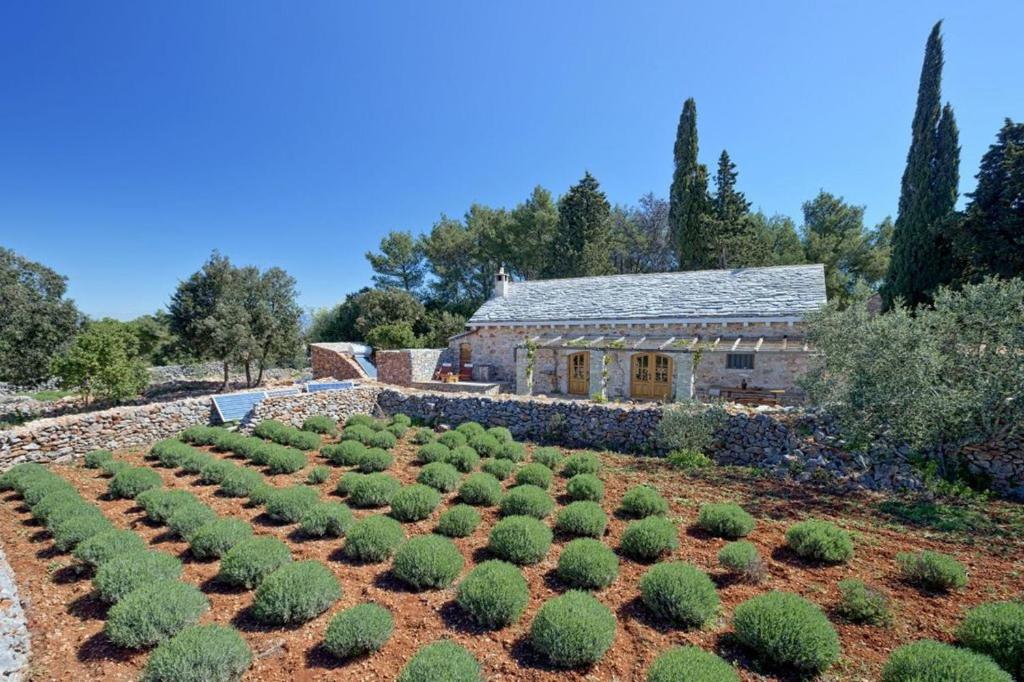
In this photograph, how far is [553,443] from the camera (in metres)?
11.6

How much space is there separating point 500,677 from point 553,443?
8.09 m

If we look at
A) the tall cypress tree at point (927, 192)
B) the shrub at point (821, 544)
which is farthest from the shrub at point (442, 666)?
the tall cypress tree at point (927, 192)

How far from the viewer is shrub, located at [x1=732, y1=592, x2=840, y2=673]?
358 centimetres

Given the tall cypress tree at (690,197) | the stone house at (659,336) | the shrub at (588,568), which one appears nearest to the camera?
the shrub at (588,568)

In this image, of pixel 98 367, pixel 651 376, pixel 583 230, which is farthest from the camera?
pixel 583 230

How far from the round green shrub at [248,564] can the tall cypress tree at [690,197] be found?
97.2ft

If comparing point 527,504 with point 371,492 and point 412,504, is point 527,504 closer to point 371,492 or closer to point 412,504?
point 412,504

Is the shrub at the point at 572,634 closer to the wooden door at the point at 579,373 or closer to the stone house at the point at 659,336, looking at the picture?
the stone house at the point at 659,336

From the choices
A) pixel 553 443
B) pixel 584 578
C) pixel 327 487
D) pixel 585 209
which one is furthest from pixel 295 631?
pixel 585 209

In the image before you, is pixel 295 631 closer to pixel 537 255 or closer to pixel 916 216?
pixel 916 216

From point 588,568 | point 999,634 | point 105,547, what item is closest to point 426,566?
point 588,568

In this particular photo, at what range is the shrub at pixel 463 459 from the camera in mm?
9047

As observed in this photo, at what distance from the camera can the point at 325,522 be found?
6223 mm

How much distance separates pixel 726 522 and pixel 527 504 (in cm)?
285
